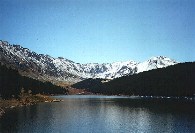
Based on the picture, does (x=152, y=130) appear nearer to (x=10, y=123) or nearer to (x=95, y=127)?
(x=95, y=127)

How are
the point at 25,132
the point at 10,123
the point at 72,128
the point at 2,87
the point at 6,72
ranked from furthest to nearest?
the point at 6,72 < the point at 2,87 < the point at 10,123 < the point at 72,128 < the point at 25,132

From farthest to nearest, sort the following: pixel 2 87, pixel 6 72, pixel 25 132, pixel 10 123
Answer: pixel 6 72
pixel 2 87
pixel 10 123
pixel 25 132

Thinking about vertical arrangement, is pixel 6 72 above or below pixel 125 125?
above

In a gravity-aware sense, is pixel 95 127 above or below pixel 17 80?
below

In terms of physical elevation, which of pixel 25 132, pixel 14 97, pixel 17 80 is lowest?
pixel 25 132

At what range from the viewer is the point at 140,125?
3693 inches

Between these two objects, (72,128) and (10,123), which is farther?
(10,123)

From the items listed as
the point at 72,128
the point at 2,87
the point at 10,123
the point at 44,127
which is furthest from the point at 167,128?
the point at 2,87

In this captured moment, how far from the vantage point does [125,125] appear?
94.0 meters

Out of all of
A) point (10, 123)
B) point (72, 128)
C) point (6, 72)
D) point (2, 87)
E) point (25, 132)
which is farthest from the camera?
point (6, 72)

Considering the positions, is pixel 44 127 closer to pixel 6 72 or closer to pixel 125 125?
pixel 125 125

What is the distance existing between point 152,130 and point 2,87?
100037 millimetres

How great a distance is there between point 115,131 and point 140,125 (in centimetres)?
1440

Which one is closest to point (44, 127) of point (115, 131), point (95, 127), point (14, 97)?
point (95, 127)
